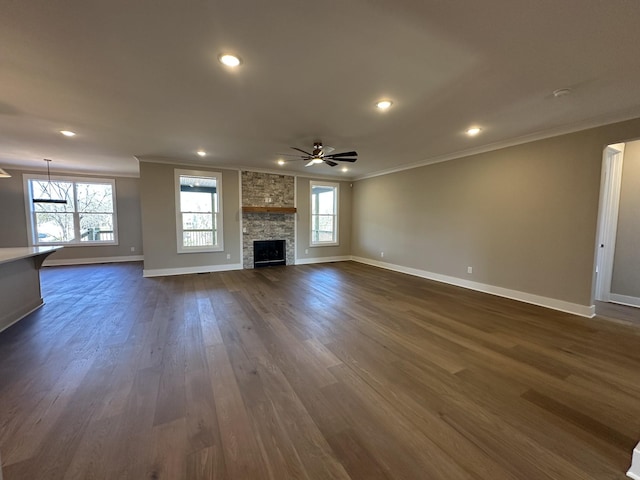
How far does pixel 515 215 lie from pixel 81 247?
11.0 meters

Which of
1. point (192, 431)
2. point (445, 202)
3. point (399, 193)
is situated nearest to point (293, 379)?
point (192, 431)

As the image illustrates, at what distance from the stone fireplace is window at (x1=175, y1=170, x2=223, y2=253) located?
26.5 inches

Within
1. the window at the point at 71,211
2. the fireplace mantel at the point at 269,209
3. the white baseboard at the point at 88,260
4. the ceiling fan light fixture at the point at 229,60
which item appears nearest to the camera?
the ceiling fan light fixture at the point at 229,60

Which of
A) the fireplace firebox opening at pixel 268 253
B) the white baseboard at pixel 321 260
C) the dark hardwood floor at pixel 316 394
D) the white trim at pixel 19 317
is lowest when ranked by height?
the dark hardwood floor at pixel 316 394

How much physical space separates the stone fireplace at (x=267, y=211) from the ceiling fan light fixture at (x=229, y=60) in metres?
4.69

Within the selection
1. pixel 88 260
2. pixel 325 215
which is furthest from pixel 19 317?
pixel 325 215

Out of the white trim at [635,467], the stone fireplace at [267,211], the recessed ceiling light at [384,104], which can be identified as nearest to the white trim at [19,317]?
the stone fireplace at [267,211]

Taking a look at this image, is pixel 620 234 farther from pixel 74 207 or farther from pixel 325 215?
pixel 74 207

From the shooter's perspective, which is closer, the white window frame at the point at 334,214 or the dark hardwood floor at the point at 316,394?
the dark hardwood floor at the point at 316,394

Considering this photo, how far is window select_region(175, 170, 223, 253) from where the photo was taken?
20.5 ft

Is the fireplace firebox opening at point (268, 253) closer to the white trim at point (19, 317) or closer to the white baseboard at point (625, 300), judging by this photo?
the white trim at point (19, 317)

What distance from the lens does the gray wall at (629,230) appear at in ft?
13.3

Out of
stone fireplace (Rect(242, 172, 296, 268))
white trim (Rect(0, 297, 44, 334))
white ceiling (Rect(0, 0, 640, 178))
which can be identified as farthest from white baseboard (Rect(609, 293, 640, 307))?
white trim (Rect(0, 297, 44, 334))

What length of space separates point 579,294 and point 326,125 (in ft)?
14.5
